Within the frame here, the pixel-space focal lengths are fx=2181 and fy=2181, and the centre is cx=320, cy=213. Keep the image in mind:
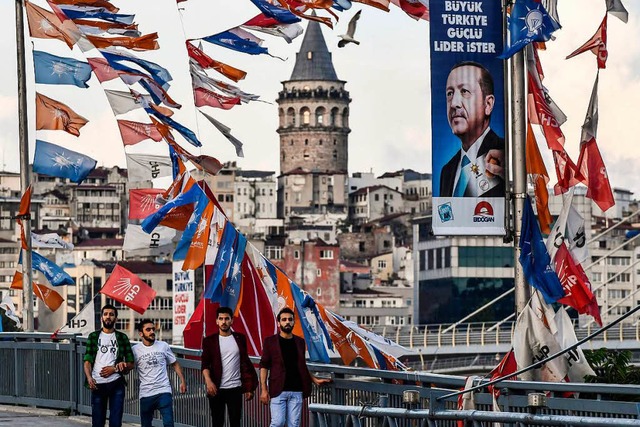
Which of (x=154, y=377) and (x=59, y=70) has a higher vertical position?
(x=59, y=70)

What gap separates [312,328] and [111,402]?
12.7 ft

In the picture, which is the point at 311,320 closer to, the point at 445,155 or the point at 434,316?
the point at 445,155

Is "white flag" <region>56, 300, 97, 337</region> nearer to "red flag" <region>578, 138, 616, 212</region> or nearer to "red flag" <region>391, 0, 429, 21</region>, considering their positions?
"red flag" <region>391, 0, 429, 21</region>

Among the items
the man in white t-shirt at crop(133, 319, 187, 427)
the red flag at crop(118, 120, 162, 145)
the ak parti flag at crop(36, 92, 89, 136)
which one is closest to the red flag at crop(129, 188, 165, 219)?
the red flag at crop(118, 120, 162, 145)

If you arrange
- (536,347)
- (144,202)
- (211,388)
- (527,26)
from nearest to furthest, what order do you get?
(211,388) < (536,347) < (527,26) < (144,202)

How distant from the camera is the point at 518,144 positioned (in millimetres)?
22984

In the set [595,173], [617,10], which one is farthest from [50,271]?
[617,10]

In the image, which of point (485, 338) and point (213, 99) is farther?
point (485, 338)

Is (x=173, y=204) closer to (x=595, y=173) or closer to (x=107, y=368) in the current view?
(x=595, y=173)

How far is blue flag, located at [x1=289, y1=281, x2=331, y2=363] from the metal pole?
2.07 metres

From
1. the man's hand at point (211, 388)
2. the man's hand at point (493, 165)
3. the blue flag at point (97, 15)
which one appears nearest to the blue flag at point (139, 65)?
the blue flag at point (97, 15)

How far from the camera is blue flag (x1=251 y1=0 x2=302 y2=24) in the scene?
82.5 feet

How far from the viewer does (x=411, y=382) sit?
61.3 feet

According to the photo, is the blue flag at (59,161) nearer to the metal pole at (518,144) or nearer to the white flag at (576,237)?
the metal pole at (518,144)
